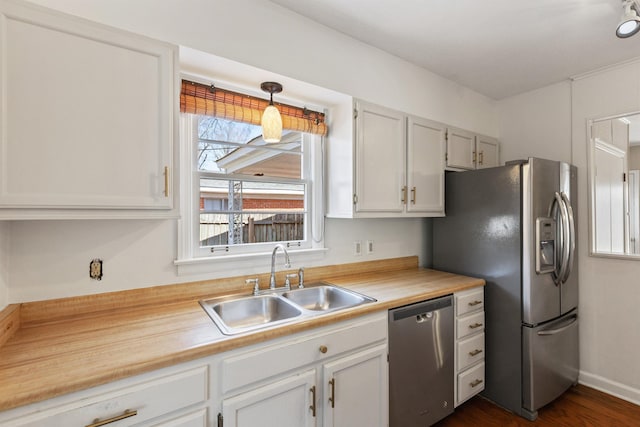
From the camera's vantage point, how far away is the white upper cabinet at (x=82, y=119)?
1.04 m

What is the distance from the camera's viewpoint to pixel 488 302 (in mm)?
2209

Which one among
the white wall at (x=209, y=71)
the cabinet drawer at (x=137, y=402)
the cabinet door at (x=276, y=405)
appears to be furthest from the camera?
the white wall at (x=209, y=71)

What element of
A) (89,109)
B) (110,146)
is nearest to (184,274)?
(110,146)

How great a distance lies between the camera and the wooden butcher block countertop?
3.00ft

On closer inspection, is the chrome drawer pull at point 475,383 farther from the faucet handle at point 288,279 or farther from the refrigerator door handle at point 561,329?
the faucet handle at point 288,279

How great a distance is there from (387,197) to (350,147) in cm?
45

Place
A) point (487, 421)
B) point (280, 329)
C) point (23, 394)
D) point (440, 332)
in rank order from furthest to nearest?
1. point (487, 421)
2. point (440, 332)
3. point (280, 329)
4. point (23, 394)

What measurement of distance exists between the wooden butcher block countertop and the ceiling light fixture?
1.68 metres

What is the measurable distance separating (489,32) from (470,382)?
7.68 ft

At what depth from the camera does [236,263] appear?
1813 mm

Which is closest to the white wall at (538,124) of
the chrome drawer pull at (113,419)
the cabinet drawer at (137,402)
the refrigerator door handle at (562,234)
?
the refrigerator door handle at (562,234)

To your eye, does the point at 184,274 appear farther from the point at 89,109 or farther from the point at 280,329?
the point at 89,109

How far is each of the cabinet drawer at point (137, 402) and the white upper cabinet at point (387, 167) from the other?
1.26 m

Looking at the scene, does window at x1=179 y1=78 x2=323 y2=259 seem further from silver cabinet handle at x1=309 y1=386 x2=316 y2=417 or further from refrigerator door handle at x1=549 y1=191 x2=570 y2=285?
refrigerator door handle at x1=549 y1=191 x2=570 y2=285
